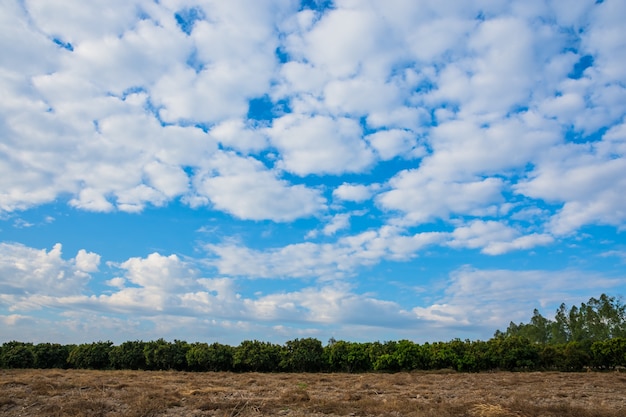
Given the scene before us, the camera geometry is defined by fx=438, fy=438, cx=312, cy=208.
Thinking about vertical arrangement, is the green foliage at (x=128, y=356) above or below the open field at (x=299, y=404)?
above

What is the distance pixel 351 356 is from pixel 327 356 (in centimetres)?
277

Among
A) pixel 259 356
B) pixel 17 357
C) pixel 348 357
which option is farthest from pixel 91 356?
pixel 348 357

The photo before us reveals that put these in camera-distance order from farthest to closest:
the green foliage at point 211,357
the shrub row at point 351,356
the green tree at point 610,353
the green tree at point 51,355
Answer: the green tree at point 51,355 < the green foliage at point 211,357 < the shrub row at point 351,356 < the green tree at point 610,353

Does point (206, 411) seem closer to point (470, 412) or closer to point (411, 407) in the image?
point (411, 407)

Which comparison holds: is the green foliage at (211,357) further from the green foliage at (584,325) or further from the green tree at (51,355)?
the green foliage at (584,325)

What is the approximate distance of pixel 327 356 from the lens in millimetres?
47531

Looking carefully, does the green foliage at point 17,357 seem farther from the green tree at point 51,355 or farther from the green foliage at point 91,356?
the green foliage at point 91,356

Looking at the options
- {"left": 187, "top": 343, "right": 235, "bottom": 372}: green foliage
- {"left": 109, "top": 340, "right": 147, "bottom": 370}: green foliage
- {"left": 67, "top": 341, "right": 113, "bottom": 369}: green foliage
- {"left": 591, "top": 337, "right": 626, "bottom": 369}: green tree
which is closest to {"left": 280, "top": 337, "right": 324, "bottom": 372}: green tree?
{"left": 187, "top": 343, "right": 235, "bottom": 372}: green foliage

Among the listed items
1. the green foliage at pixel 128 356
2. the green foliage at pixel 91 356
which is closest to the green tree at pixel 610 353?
the green foliage at pixel 128 356

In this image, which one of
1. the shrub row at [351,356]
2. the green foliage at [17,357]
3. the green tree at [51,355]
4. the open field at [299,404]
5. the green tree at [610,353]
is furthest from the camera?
the green tree at [51,355]

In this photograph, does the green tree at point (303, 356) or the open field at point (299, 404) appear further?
the green tree at point (303, 356)

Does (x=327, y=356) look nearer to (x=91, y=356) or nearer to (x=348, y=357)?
(x=348, y=357)

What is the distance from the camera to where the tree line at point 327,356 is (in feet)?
148

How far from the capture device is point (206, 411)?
17359mm
